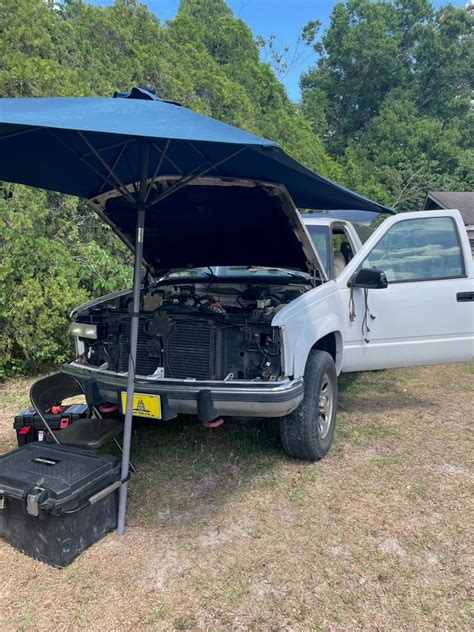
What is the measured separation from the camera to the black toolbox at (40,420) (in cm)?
366

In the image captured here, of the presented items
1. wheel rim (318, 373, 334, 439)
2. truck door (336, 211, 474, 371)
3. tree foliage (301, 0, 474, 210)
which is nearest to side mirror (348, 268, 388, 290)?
truck door (336, 211, 474, 371)

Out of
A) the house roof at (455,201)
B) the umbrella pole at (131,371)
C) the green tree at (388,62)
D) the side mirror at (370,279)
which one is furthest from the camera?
the green tree at (388,62)

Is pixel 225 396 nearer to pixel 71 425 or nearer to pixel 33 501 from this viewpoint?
pixel 33 501

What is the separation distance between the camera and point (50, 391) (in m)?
3.60

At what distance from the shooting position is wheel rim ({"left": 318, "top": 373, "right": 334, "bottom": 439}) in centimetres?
365

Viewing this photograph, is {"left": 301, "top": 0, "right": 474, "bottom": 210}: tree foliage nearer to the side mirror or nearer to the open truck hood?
the open truck hood

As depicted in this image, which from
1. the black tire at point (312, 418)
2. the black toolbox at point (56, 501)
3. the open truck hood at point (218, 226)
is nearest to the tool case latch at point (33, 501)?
the black toolbox at point (56, 501)

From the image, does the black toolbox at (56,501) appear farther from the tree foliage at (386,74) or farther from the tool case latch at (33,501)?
the tree foliage at (386,74)

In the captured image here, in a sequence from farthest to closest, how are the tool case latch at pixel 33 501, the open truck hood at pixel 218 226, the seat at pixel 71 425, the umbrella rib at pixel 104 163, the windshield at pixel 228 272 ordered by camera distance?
the windshield at pixel 228 272 < the open truck hood at pixel 218 226 < the seat at pixel 71 425 < the umbrella rib at pixel 104 163 < the tool case latch at pixel 33 501

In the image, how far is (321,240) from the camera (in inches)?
191

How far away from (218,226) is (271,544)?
2.61 m

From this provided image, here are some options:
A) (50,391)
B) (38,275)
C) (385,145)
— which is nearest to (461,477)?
(50,391)

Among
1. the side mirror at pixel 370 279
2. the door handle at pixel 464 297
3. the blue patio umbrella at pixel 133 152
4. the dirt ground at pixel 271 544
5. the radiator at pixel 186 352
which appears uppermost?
the blue patio umbrella at pixel 133 152

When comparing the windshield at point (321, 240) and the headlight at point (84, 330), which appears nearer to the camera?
the headlight at point (84, 330)
